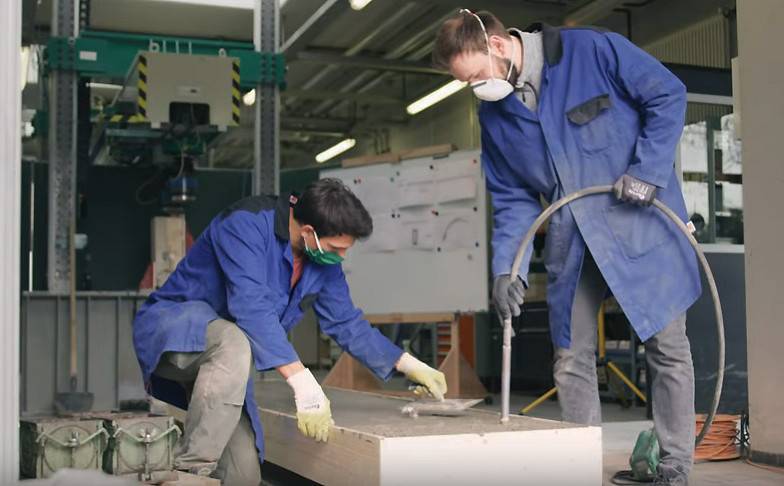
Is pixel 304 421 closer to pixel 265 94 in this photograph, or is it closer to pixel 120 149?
pixel 265 94

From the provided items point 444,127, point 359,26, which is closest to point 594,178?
point 359,26

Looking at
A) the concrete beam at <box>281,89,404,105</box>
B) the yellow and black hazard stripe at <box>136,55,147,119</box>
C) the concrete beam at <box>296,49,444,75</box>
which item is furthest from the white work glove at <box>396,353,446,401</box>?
the concrete beam at <box>281,89,404,105</box>

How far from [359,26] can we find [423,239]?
419 cm

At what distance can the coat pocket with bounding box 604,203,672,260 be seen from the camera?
2.76m

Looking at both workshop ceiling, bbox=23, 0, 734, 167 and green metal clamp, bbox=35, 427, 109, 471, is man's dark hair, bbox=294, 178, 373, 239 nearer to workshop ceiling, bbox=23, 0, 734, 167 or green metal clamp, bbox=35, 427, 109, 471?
green metal clamp, bbox=35, 427, 109, 471

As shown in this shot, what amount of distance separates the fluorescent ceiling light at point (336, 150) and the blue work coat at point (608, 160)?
42.2 ft

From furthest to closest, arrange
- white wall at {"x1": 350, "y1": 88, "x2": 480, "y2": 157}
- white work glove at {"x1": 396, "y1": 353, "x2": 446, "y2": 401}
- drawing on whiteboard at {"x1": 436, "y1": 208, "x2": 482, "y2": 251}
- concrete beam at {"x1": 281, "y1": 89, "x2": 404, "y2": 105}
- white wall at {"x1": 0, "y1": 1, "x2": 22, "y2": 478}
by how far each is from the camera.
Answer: concrete beam at {"x1": 281, "y1": 89, "x2": 404, "y2": 105} → white wall at {"x1": 350, "y1": 88, "x2": 480, "y2": 157} → drawing on whiteboard at {"x1": 436, "y1": 208, "x2": 482, "y2": 251} → white work glove at {"x1": 396, "y1": 353, "x2": 446, "y2": 401} → white wall at {"x1": 0, "y1": 1, "x2": 22, "y2": 478}

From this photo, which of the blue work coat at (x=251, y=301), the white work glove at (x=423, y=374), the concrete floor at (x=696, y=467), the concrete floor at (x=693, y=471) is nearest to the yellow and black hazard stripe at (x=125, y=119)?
the concrete floor at (x=696, y=467)

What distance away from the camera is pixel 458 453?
7.47 feet

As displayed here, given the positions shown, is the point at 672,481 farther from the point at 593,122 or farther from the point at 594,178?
the point at 593,122

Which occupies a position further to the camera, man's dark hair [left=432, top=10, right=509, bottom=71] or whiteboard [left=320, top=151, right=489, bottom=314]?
whiteboard [left=320, top=151, right=489, bottom=314]

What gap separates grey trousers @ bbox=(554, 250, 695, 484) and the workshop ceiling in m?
4.78

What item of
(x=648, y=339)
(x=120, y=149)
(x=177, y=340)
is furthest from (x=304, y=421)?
(x=120, y=149)

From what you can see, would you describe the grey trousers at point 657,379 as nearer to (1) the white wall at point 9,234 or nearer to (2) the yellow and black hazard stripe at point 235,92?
(1) the white wall at point 9,234
